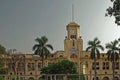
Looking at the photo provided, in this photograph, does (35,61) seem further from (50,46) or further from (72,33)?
(50,46)

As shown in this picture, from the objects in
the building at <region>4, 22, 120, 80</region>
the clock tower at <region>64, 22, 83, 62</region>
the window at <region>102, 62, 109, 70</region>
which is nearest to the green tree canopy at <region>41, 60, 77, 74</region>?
the building at <region>4, 22, 120, 80</region>

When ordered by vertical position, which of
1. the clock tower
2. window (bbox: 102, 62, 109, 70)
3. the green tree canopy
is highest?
the clock tower

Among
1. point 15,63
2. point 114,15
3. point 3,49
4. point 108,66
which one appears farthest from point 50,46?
point 114,15

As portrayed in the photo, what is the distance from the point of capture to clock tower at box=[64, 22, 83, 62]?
324 feet

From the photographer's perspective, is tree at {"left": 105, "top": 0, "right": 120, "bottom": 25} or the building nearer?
tree at {"left": 105, "top": 0, "right": 120, "bottom": 25}

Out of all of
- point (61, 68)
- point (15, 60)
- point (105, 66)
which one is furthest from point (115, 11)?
point (105, 66)

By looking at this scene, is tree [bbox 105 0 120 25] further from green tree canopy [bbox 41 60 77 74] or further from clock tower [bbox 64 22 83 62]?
clock tower [bbox 64 22 83 62]

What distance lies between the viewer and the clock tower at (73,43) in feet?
324

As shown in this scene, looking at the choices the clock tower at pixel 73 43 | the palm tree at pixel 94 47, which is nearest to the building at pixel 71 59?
the clock tower at pixel 73 43

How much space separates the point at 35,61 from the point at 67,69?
987 inches

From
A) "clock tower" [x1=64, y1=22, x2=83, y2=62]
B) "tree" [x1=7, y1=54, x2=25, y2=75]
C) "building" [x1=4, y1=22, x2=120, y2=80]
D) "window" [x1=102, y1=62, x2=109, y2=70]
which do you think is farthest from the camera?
"window" [x1=102, y1=62, x2=109, y2=70]

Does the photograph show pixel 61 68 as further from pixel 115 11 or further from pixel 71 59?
pixel 115 11

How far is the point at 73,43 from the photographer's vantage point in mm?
99375

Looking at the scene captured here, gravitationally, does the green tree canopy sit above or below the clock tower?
below
